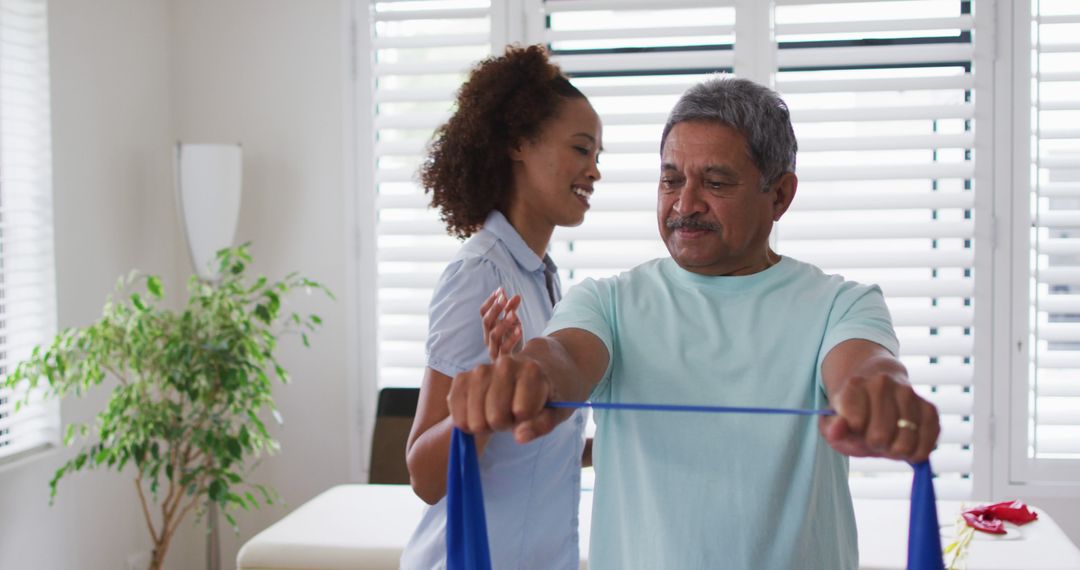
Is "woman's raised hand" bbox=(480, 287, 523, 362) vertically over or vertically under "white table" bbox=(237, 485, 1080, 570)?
over

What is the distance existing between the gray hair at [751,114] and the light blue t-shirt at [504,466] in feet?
1.63

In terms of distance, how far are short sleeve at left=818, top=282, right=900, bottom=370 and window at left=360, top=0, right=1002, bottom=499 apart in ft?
7.87

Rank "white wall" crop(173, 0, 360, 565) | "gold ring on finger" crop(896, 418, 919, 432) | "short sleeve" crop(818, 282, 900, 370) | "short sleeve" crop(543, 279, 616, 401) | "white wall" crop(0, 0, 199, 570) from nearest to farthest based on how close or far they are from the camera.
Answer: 1. "gold ring on finger" crop(896, 418, 919, 432)
2. "short sleeve" crop(818, 282, 900, 370)
3. "short sleeve" crop(543, 279, 616, 401)
4. "white wall" crop(0, 0, 199, 570)
5. "white wall" crop(173, 0, 360, 565)

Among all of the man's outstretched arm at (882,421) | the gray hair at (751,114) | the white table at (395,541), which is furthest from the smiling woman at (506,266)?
the white table at (395,541)

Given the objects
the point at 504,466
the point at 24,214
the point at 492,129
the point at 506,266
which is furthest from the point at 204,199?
the point at 504,466

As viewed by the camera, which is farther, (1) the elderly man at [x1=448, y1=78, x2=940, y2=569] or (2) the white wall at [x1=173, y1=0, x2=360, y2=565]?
(2) the white wall at [x1=173, y1=0, x2=360, y2=565]

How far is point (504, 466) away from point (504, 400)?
2.03 feet

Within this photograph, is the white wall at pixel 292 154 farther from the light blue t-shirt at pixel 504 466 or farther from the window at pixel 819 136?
the light blue t-shirt at pixel 504 466

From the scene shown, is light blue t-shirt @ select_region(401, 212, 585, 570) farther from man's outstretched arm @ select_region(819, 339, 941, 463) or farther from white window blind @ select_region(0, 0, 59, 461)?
white window blind @ select_region(0, 0, 59, 461)

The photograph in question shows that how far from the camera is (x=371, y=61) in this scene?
383cm

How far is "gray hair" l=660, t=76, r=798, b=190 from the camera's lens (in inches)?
49.4

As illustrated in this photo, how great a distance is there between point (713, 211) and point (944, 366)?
2.64 metres

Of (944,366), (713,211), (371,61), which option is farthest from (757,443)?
(371,61)

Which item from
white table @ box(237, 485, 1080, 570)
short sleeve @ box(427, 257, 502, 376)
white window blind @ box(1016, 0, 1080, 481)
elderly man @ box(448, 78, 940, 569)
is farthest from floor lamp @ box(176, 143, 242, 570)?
white window blind @ box(1016, 0, 1080, 481)
